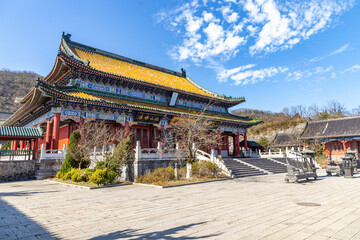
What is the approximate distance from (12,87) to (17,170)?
251 ft

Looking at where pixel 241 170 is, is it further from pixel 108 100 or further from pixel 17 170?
pixel 17 170

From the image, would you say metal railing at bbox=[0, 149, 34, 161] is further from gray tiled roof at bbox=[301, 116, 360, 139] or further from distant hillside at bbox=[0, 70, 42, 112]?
distant hillside at bbox=[0, 70, 42, 112]

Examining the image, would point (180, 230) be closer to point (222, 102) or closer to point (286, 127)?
point (222, 102)

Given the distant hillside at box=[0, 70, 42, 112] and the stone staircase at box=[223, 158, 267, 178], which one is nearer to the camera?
the stone staircase at box=[223, 158, 267, 178]

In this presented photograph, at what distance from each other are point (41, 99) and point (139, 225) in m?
15.2

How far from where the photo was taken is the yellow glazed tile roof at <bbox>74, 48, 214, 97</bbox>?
877 inches

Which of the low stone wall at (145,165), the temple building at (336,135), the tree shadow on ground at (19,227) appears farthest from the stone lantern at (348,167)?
the temple building at (336,135)

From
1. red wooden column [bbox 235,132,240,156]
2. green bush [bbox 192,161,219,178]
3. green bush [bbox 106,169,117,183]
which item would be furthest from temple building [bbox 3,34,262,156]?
green bush [bbox 192,161,219,178]

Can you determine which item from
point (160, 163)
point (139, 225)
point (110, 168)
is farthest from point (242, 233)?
point (160, 163)

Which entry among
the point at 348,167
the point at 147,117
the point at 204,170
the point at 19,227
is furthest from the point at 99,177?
the point at 348,167

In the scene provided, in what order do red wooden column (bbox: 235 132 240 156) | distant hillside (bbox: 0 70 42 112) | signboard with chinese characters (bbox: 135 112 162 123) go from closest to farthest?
signboard with chinese characters (bbox: 135 112 162 123) < red wooden column (bbox: 235 132 240 156) < distant hillside (bbox: 0 70 42 112)

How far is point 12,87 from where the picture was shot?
75.8 m

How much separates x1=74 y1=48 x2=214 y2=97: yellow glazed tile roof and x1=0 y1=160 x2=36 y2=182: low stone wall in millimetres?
9799

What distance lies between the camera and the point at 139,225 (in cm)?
488
